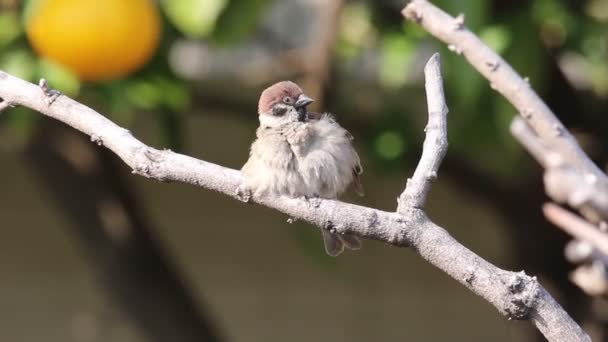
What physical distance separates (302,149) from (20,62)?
832mm

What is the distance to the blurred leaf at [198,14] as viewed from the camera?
2.08m

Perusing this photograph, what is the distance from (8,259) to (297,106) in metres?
2.43

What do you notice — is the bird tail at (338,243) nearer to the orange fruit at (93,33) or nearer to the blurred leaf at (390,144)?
the orange fruit at (93,33)

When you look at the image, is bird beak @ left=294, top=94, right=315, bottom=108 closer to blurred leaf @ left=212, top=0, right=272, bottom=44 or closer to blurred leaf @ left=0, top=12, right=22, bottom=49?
blurred leaf @ left=212, top=0, right=272, bottom=44

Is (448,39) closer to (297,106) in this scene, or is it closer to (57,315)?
(297,106)

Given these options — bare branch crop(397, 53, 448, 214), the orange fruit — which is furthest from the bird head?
the orange fruit

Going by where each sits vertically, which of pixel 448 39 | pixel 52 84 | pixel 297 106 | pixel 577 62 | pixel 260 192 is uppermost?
pixel 577 62

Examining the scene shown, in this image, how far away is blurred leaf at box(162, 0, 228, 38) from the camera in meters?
2.08

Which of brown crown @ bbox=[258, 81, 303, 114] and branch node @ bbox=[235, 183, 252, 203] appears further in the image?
brown crown @ bbox=[258, 81, 303, 114]

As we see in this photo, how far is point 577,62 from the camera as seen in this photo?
284cm

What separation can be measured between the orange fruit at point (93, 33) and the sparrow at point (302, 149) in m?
0.43

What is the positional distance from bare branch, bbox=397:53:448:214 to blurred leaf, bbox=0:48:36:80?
3.86 ft

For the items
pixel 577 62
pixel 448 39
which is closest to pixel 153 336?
pixel 577 62

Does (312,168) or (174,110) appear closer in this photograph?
(312,168)
